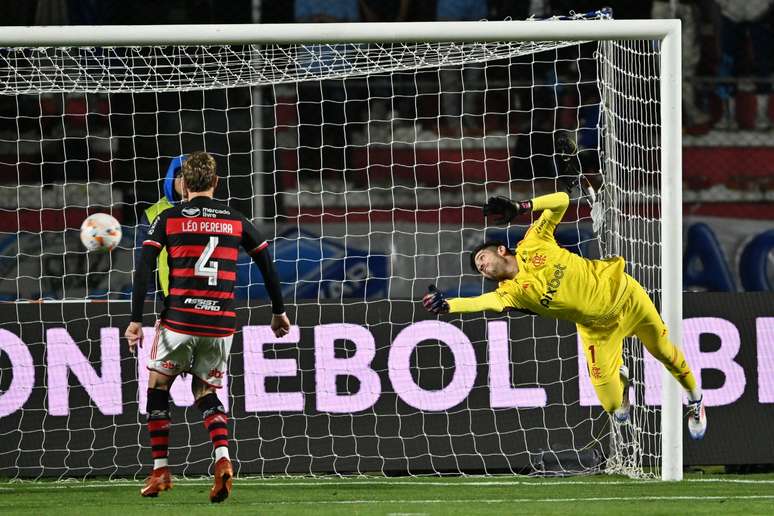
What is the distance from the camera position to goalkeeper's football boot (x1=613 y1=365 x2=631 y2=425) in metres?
8.09

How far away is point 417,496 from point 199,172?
7.15 ft

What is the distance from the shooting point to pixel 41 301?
871 centimetres

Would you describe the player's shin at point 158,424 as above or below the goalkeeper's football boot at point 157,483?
above

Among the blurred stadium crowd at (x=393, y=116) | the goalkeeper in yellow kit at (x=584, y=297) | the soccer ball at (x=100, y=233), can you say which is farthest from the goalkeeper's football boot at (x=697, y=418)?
the blurred stadium crowd at (x=393, y=116)

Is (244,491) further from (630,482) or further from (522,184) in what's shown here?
(522,184)

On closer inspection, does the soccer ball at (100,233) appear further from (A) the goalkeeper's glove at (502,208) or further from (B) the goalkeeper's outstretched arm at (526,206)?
(A) the goalkeeper's glove at (502,208)

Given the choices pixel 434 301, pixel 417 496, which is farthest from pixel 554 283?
pixel 417 496

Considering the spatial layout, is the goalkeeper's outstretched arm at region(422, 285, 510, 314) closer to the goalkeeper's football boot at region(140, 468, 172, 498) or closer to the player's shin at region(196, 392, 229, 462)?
the player's shin at region(196, 392, 229, 462)

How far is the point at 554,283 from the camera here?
773cm

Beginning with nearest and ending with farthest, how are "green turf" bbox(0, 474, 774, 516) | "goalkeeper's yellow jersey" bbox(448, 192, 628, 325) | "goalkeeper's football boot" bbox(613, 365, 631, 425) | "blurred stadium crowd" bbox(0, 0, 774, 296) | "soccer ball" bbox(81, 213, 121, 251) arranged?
"green turf" bbox(0, 474, 774, 516)
"goalkeeper's yellow jersey" bbox(448, 192, 628, 325)
"goalkeeper's football boot" bbox(613, 365, 631, 425)
"soccer ball" bbox(81, 213, 121, 251)
"blurred stadium crowd" bbox(0, 0, 774, 296)

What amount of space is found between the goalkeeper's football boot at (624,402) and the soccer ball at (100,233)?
336 cm

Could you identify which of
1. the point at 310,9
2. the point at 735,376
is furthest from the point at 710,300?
the point at 310,9

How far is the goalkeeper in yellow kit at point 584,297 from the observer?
7.72 meters

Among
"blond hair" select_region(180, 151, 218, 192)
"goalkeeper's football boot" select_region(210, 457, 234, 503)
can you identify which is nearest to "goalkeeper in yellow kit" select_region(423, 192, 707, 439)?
"blond hair" select_region(180, 151, 218, 192)
